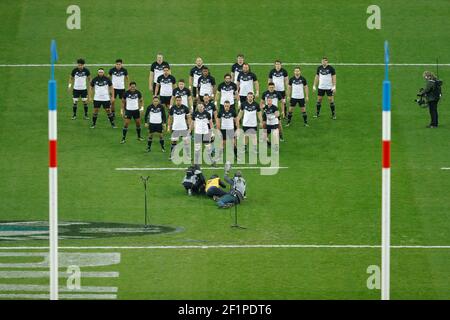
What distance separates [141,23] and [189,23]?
6.37ft

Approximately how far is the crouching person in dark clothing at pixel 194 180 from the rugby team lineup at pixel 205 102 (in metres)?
2.73

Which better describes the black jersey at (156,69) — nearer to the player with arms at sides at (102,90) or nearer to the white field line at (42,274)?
the player with arms at sides at (102,90)

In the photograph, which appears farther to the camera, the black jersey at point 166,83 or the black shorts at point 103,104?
the black jersey at point 166,83

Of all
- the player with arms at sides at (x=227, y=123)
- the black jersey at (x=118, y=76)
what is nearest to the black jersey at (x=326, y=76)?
the player with arms at sides at (x=227, y=123)

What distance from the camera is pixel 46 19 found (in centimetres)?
5291

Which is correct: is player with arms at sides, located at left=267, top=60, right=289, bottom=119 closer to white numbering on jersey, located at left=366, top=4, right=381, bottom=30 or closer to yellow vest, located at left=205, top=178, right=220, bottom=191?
yellow vest, located at left=205, top=178, right=220, bottom=191

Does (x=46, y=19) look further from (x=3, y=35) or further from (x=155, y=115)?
(x=155, y=115)

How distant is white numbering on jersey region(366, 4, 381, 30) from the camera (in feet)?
173

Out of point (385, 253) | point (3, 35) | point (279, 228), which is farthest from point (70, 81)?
point (385, 253)

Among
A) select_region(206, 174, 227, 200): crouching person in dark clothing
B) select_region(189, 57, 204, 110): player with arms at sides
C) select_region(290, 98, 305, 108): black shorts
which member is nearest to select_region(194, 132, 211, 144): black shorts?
select_region(189, 57, 204, 110): player with arms at sides

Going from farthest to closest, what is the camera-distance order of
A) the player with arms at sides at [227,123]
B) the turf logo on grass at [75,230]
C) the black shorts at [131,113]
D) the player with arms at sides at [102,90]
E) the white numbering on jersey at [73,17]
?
the white numbering on jersey at [73,17] → the player with arms at sides at [102,90] → the black shorts at [131,113] → the player with arms at sides at [227,123] → the turf logo on grass at [75,230]

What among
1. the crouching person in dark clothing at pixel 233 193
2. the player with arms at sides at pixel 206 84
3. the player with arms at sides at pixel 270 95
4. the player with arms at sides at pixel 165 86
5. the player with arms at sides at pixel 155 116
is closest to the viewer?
the crouching person in dark clothing at pixel 233 193

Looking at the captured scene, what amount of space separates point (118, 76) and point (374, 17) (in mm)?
12656

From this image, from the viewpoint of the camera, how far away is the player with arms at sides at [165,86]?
45.2 m
